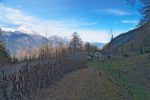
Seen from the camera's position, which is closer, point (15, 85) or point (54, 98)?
point (15, 85)

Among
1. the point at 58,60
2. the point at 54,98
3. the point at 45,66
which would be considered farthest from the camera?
the point at 58,60

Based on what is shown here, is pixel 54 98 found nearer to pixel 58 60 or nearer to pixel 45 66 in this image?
pixel 45 66

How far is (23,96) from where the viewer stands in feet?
66.1

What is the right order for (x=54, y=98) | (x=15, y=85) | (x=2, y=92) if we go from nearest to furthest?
1. (x=2, y=92)
2. (x=15, y=85)
3. (x=54, y=98)

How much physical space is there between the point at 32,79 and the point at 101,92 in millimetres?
4365

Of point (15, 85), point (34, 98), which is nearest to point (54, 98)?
point (34, 98)

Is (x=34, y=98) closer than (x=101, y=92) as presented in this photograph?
Yes

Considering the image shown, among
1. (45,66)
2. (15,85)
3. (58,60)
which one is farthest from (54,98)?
(58,60)

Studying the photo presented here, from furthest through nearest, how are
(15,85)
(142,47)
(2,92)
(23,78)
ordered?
(142,47), (23,78), (15,85), (2,92)

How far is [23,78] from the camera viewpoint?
70.4ft

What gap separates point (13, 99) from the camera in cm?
1841

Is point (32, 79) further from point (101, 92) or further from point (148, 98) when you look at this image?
point (148, 98)

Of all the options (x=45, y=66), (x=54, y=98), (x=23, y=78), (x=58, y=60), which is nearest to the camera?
(x=54, y=98)

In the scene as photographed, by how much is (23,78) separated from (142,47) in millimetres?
65230
